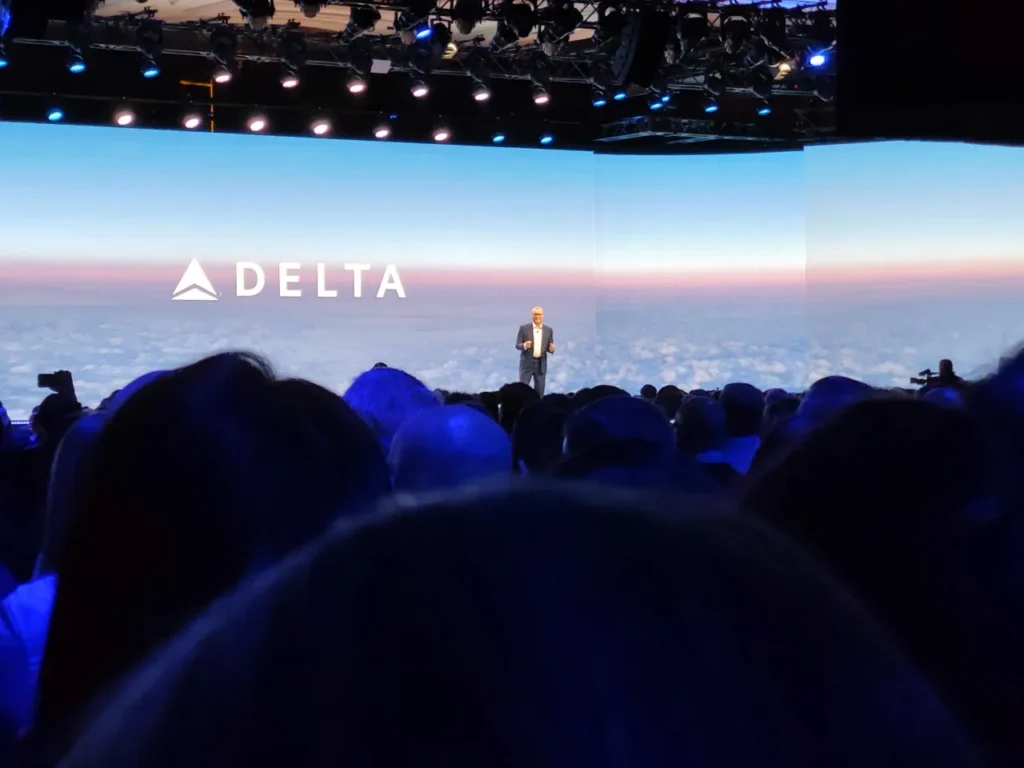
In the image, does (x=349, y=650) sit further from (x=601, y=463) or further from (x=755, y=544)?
(x=601, y=463)

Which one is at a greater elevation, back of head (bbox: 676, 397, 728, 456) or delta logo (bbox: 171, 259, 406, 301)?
delta logo (bbox: 171, 259, 406, 301)

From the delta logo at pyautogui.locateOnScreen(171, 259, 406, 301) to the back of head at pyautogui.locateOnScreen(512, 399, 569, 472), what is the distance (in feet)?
28.4

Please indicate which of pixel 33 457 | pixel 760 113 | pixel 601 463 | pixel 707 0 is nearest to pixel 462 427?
pixel 601 463

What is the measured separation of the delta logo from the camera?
1186cm

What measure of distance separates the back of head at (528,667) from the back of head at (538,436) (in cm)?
301

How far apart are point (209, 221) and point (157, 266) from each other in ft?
2.31

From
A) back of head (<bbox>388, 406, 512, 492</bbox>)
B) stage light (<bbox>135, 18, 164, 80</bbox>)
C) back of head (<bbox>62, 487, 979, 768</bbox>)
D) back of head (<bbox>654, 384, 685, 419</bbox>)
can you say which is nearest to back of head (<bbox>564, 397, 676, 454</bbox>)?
back of head (<bbox>388, 406, 512, 492</bbox>)

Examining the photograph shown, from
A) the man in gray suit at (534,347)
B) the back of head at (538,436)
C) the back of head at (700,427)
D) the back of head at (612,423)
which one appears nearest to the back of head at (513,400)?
the back of head at (538,436)

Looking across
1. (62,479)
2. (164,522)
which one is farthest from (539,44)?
(164,522)

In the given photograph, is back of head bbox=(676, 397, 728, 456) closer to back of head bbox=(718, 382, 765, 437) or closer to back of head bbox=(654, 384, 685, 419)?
back of head bbox=(718, 382, 765, 437)

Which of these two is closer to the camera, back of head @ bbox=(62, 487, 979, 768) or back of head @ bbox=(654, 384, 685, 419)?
back of head @ bbox=(62, 487, 979, 768)

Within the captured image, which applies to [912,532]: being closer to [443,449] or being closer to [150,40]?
[443,449]

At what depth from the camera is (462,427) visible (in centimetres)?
234

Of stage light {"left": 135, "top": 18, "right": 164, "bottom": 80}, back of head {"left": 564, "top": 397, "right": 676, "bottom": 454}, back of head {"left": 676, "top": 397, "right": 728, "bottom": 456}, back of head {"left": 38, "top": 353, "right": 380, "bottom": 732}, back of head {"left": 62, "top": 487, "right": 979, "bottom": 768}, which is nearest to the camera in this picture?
back of head {"left": 62, "top": 487, "right": 979, "bottom": 768}
